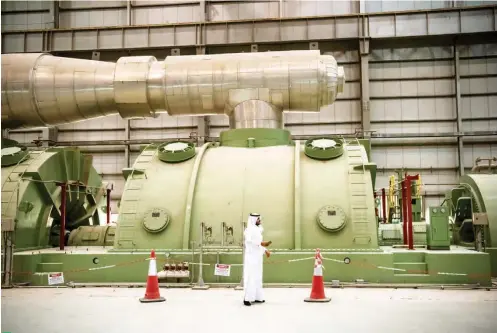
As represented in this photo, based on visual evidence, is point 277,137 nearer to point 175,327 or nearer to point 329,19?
point 175,327

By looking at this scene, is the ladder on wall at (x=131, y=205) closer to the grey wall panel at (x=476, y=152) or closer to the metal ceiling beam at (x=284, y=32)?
the metal ceiling beam at (x=284, y=32)

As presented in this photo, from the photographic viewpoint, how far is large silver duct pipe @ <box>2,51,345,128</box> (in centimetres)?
1105

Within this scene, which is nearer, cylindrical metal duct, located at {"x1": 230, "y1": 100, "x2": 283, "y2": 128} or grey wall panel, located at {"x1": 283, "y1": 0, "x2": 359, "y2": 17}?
cylindrical metal duct, located at {"x1": 230, "y1": 100, "x2": 283, "y2": 128}

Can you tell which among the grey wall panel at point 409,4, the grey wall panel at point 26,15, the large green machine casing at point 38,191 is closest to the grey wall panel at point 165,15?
the grey wall panel at point 26,15

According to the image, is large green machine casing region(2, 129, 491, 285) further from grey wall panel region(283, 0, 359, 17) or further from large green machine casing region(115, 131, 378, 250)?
grey wall panel region(283, 0, 359, 17)

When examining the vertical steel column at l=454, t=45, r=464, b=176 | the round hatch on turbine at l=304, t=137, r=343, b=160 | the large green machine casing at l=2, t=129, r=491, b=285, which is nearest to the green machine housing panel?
the large green machine casing at l=2, t=129, r=491, b=285

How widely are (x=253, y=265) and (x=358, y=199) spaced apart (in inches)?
132

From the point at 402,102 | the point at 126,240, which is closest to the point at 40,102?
the point at 126,240

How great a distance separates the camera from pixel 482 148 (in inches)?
781

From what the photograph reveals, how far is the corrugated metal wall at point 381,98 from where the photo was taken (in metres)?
20.0

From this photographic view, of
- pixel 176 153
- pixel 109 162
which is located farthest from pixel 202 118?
pixel 176 153

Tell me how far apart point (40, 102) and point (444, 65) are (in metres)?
15.2

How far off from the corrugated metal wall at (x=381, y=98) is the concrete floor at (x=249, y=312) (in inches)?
483

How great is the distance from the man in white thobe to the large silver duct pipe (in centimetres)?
436
